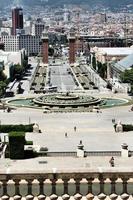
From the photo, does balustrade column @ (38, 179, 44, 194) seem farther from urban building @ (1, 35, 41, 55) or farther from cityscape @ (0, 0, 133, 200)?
urban building @ (1, 35, 41, 55)

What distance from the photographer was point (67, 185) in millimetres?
6602

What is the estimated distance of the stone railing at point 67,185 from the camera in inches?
259

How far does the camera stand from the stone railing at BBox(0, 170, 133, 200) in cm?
657

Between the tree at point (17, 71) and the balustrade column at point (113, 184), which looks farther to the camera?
the tree at point (17, 71)

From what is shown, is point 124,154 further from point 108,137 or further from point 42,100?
point 42,100

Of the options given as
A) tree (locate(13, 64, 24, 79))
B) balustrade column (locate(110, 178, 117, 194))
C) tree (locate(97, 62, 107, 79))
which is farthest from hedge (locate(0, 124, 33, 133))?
tree (locate(97, 62, 107, 79))

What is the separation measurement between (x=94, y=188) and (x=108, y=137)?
2388 cm

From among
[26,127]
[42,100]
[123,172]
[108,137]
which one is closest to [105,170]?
[123,172]

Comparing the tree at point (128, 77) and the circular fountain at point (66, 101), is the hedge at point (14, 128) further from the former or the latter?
the tree at point (128, 77)

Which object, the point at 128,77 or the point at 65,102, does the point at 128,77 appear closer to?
the point at 128,77

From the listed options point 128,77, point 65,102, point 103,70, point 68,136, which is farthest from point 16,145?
point 103,70

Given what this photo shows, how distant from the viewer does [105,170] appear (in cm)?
665

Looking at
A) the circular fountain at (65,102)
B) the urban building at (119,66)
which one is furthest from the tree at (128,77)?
the circular fountain at (65,102)

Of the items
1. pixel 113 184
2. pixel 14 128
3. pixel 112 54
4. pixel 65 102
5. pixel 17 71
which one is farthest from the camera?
pixel 112 54
